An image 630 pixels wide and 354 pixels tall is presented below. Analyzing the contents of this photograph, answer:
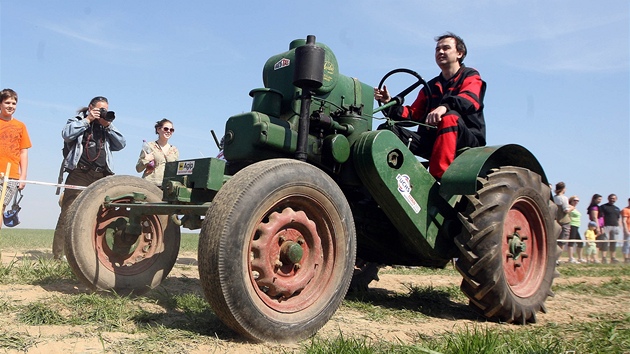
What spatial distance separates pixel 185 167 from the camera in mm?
3469

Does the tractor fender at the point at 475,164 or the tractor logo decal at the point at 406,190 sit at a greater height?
the tractor fender at the point at 475,164

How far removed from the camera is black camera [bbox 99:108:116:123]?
5.85m

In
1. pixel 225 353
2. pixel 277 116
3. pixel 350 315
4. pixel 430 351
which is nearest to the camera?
pixel 430 351

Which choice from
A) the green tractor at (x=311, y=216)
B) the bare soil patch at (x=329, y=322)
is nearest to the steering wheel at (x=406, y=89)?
the green tractor at (x=311, y=216)

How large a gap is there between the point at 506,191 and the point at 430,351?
2030 millimetres

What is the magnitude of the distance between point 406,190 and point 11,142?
4.65m

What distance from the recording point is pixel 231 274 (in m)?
2.51

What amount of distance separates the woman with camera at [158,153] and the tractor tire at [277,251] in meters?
3.70

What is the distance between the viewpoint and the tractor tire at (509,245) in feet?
12.2

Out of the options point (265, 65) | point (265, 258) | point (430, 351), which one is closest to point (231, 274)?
point (265, 258)

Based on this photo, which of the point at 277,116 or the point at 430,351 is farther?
the point at 277,116

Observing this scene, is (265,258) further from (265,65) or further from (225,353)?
(265,65)

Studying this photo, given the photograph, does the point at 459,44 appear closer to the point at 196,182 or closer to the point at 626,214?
the point at 196,182

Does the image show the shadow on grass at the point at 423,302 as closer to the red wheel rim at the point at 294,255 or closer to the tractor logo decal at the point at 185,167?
the red wheel rim at the point at 294,255
